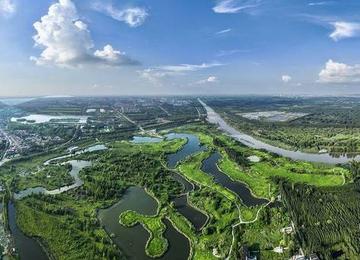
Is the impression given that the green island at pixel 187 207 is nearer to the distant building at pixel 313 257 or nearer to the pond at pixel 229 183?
the pond at pixel 229 183

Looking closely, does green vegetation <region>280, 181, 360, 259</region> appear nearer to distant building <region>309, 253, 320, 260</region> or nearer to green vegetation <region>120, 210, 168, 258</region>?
distant building <region>309, 253, 320, 260</region>

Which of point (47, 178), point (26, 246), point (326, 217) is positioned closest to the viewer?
point (26, 246)

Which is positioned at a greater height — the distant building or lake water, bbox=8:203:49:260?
the distant building

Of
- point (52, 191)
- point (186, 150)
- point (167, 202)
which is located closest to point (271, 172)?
point (167, 202)

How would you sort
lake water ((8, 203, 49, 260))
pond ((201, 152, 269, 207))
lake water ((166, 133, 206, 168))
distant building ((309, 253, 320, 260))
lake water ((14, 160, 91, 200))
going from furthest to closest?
lake water ((166, 133, 206, 168)) → lake water ((14, 160, 91, 200)) → pond ((201, 152, 269, 207)) → lake water ((8, 203, 49, 260)) → distant building ((309, 253, 320, 260))

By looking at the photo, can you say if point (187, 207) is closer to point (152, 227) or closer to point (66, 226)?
point (152, 227)

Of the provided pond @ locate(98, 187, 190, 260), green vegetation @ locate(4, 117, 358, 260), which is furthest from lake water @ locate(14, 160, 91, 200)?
pond @ locate(98, 187, 190, 260)

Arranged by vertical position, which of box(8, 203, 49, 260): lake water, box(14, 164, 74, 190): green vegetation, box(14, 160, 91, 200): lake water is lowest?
box(8, 203, 49, 260): lake water

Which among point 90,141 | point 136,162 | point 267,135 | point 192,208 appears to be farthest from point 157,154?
point 267,135

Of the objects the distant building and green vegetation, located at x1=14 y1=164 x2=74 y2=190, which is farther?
green vegetation, located at x1=14 y1=164 x2=74 y2=190

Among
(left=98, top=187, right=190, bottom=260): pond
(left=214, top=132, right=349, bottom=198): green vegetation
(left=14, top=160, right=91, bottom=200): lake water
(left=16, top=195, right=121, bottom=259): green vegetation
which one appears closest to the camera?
(left=16, top=195, right=121, bottom=259): green vegetation
